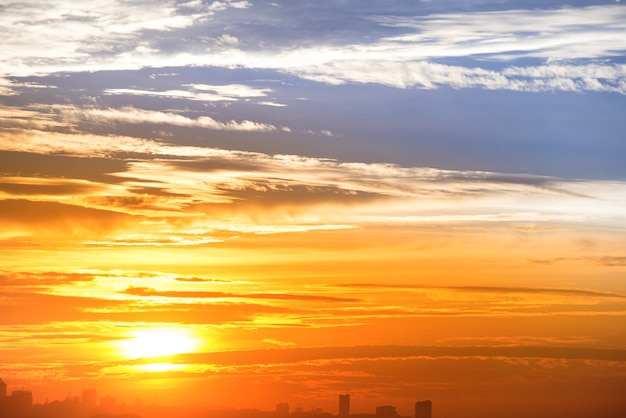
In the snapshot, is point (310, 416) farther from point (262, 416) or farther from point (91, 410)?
point (91, 410)

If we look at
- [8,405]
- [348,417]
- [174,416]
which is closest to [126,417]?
[174,416]

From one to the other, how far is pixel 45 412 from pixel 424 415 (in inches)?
1817

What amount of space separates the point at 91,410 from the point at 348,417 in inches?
1249

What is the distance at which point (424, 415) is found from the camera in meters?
160

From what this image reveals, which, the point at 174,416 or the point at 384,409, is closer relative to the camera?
the point at 174,416

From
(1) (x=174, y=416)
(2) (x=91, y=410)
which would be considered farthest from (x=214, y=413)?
(2) (x=91, y=410)

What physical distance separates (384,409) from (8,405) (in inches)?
1841

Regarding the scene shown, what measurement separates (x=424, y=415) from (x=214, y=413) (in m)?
26.0

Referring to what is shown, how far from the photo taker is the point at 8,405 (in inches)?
6255

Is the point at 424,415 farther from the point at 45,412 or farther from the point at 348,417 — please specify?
the point at 45,412

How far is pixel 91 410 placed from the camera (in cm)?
15975

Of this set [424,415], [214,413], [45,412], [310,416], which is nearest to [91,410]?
[45,412]

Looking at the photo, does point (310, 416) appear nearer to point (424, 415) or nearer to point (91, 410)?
point (424, 415)

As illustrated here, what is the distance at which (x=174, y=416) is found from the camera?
154125 millimetres
